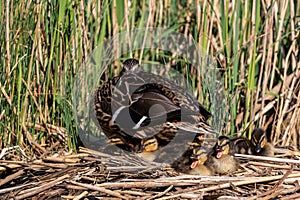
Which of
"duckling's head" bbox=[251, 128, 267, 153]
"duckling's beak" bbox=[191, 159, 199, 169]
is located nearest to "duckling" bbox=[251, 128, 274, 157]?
"duckling's head" bbox=[251, 128, 267, 153]

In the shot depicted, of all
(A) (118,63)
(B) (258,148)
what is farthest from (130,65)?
(B) (258,148)

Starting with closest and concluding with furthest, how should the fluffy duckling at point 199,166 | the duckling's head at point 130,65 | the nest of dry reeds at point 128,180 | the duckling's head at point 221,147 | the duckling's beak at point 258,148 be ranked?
the nest of dry reeds at point 128,180 → the fluffy duckling at point 199,166 → the duckling's head at point 221,147 → the duckling's beak at point 258,148 → the duckling's head at point 130,65

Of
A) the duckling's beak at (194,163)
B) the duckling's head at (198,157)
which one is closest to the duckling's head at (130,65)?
the duckling's head at (198,157)

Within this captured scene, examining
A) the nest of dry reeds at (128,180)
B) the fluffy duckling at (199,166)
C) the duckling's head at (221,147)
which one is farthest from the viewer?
the duckling's head at (221,147)

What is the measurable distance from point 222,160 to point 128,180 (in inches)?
28.4

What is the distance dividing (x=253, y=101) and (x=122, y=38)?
1204 millimetres

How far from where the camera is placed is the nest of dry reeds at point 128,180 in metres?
4.24

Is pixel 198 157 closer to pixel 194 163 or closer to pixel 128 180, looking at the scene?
pixel 194 163

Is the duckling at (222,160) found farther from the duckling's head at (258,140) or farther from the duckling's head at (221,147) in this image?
the duckling's head at (258,140)

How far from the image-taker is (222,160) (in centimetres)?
471

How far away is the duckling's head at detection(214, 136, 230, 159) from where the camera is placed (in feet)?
15.5

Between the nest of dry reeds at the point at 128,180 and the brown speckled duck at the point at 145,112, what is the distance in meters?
0.19

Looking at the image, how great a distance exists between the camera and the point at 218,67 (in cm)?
569

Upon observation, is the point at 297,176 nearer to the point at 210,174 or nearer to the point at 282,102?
the point at 210,174
